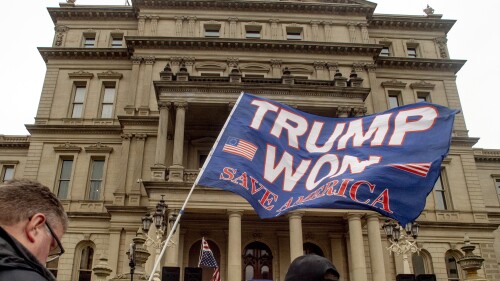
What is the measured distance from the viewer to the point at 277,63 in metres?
31.0

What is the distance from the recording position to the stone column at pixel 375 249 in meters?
21.0

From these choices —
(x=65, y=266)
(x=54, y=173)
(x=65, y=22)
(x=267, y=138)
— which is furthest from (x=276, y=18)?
(x=267, y=138)

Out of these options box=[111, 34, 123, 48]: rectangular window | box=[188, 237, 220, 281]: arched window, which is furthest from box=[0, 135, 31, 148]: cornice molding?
box=[188, 237, 220, 281]: arched window

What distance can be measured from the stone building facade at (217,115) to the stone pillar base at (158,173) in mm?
57

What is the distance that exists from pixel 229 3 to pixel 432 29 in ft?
51.9

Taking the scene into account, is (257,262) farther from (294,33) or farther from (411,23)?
(411,23)

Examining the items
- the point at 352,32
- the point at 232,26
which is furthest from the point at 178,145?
the point at 352,32

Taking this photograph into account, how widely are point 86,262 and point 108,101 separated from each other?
428 inches

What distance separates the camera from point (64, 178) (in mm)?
28250

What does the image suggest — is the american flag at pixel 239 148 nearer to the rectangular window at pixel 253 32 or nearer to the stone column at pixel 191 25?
the stone column at pixel 191 25

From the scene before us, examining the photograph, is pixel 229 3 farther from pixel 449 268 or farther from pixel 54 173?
pixel 449 268

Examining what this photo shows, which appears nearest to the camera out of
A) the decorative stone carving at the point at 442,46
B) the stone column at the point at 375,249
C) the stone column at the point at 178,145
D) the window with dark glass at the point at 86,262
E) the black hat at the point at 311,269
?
the black hat at the point at 311,269

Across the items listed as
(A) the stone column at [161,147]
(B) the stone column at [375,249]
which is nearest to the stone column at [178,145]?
(A) the stone column at [161,147]

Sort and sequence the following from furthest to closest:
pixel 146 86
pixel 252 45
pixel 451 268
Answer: pixel 252 45 → pixel 146 86 → pixel 451 268
